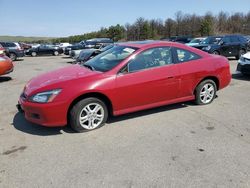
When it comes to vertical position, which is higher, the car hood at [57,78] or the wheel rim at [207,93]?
the car hood at [57,78]

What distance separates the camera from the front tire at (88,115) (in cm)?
453

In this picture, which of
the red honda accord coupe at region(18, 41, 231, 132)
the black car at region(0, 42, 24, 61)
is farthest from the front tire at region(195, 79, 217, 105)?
the black car at region(0, 42, 24, 61)

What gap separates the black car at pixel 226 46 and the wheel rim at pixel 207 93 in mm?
10118

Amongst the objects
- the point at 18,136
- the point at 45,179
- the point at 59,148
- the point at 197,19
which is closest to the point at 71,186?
the point at 45,179

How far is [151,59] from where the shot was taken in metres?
5.28

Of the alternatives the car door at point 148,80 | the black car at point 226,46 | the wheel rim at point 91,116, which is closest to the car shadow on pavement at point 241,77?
the car door at point 148,80

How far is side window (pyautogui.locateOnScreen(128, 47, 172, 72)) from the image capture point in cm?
505

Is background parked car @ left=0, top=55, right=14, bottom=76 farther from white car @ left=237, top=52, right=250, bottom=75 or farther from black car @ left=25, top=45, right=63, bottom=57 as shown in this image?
black car @ left=25, top=45, right=63, bottom=57

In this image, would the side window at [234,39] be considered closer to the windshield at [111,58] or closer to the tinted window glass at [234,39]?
the tinted window glass at [234,39]

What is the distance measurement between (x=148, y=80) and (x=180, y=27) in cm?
5887

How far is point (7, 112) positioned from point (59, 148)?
258cm

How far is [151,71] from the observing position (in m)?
5.16

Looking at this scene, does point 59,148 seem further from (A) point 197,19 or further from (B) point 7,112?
(A) point 197,19

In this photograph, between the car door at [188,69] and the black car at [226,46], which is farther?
the black car at [226,46]
